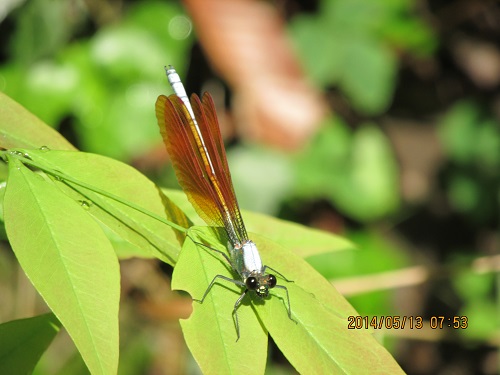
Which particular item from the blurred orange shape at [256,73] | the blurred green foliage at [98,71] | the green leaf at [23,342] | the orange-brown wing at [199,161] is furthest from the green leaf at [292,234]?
the blurred orange shape at [256,73]

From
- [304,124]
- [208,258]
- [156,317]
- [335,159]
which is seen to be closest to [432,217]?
[335,159]

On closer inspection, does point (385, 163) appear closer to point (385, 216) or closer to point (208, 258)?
point (385, 216)

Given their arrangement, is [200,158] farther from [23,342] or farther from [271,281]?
[23,342]

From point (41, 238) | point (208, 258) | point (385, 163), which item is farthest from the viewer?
point (385, 163)

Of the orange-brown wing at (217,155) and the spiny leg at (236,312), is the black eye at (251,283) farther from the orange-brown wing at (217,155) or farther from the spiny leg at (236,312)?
the orange-brown wing at (217,155)
